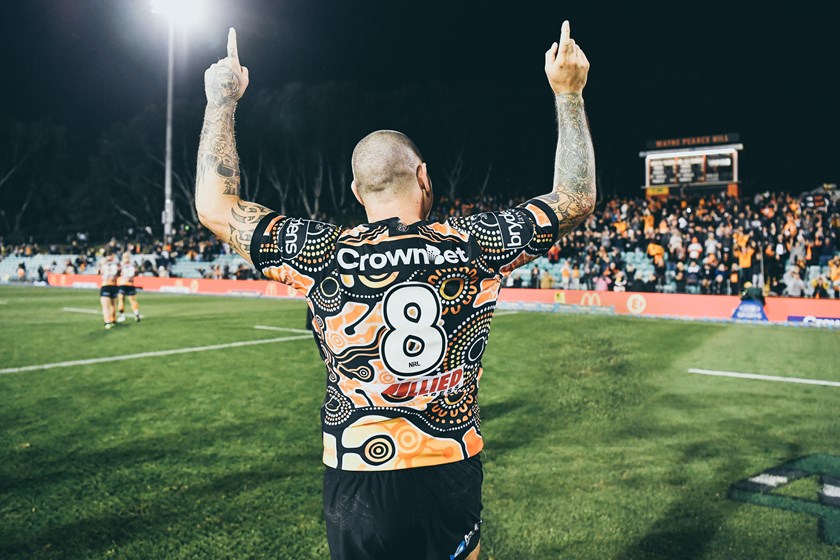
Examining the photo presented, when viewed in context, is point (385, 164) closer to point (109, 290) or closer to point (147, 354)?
point (147, 354)

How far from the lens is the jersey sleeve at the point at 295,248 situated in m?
1.95

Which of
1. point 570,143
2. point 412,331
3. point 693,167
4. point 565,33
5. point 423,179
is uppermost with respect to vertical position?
point 693,167

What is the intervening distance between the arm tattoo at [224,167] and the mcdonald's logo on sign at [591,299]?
1987 cm

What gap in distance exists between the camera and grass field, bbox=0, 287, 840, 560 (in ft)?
14.2

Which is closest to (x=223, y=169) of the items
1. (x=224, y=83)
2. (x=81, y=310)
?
(x=224, y=83)

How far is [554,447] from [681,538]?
210cm

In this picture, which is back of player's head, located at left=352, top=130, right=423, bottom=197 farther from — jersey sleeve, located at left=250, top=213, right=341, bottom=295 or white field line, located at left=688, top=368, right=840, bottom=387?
white field line, located at left=688, top=368, right=840, bottom=387

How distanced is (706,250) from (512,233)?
74.9ft

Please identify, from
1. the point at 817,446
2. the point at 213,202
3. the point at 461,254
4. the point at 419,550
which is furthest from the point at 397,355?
the point at 817,446

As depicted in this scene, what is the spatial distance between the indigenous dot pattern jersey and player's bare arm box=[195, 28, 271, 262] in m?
0.08

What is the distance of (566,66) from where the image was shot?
2.10 m

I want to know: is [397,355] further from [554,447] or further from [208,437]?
[208,437]

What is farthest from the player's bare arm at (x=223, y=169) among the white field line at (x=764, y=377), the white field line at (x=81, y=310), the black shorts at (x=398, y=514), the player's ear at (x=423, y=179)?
the white field line at (x=81, y=310)

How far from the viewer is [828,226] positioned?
73.7ft
